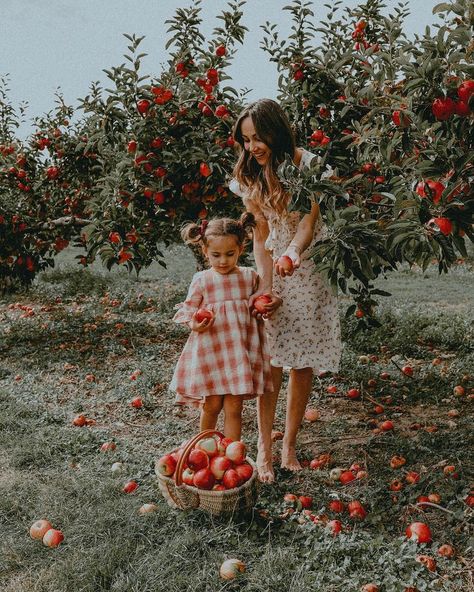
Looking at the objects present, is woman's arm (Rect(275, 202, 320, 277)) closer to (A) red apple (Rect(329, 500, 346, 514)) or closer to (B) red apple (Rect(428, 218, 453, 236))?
(B) red apple (Rect(428, 218, 453, 236))

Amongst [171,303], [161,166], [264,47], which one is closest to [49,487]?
[161,166]

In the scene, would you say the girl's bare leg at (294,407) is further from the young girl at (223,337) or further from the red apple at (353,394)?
the red apple at (353,394)

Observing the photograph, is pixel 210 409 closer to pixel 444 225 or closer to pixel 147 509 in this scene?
pixel 147 509

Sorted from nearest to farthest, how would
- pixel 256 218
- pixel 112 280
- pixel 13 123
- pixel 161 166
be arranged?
pixel 256 218
pixel 161 166
pixel 13 123
pixel 112 280

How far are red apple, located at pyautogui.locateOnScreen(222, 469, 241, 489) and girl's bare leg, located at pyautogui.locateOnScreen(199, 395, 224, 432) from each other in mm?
517

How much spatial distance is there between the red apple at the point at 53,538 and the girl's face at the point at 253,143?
1922 mm

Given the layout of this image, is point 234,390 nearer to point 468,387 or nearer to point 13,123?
point 468,387

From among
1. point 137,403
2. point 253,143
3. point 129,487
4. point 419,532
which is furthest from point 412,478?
point 137,403

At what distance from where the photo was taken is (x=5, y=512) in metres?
2.94

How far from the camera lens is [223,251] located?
3119 mm

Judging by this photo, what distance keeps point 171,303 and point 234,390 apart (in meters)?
5.21

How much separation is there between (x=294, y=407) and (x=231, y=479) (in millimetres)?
777

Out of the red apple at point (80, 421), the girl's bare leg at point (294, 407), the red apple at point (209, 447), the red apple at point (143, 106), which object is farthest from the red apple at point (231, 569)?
the red apple at point (143, 106)

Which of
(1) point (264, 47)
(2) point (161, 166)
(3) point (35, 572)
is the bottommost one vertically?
(3) point (35, 572)
